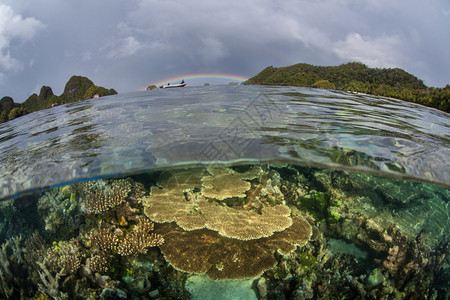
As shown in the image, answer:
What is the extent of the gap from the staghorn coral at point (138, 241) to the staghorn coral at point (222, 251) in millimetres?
266

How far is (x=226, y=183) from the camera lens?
25.1 feet

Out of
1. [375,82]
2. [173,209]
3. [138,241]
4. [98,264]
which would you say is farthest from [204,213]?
[375,82]

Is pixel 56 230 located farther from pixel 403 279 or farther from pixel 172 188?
pixel 403 279

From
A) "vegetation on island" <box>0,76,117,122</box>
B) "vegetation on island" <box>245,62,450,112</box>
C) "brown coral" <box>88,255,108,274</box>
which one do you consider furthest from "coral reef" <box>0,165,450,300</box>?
"vegetation on island" <box>0,76,117,122</box>

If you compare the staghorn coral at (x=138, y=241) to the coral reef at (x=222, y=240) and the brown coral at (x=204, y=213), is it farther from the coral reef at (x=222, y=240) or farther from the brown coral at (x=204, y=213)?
the brown coral at (x=204, y=213)

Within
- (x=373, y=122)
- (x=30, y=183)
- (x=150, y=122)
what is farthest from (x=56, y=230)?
(x=373, y=122)

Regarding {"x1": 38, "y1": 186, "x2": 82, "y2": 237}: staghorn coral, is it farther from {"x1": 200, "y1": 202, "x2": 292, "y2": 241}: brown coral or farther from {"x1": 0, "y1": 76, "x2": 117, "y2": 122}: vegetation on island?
{"x1": 0, "y1": 76, "x2": 117, "y2": 122}: vegetation on island

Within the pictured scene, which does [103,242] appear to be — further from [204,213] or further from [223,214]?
[223,214]

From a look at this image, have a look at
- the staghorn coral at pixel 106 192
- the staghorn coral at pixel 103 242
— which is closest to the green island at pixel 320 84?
the staghorn coral at pixel 106 192

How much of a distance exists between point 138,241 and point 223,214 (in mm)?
2499

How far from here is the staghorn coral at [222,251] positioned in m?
5.43

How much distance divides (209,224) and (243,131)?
336 cm

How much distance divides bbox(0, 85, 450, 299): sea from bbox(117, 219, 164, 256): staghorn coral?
0.03m

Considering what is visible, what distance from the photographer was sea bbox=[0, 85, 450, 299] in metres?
5.59
